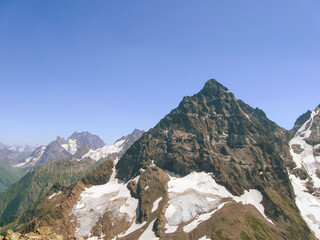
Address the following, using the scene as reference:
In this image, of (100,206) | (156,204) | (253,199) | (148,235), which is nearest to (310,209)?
(253,199)

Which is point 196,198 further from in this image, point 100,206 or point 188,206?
point 100,206

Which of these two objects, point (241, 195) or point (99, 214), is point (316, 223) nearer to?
point (241, 195)

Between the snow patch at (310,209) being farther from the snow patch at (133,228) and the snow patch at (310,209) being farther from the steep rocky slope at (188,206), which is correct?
the snow patch at (133,228)

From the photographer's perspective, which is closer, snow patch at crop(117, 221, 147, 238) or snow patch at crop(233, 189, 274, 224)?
snow patch at crop(117, 221, 147, 238)

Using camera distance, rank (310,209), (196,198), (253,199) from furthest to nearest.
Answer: (310,209)
(253,199)
(196,198)

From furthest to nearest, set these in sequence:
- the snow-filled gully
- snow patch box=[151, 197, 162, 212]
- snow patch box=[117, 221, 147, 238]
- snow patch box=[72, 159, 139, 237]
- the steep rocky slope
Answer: snow patch box=[151, 197, 162, 212] < snow patch box=[72, 159, 139, 237] < the snow-filled gully < snow patch box=[117, 221, 147, 238] < the steep rocky slope

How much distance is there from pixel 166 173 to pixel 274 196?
298ft

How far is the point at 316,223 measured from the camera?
16325 cm

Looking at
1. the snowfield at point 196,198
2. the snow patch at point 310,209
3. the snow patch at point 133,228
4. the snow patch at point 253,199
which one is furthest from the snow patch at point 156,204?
the snow patch at point 310,209

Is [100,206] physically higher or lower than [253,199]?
lower

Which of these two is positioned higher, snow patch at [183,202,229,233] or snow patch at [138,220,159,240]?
snow patch at [183,202,229,233]

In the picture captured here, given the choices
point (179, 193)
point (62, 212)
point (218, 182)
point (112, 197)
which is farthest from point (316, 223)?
point (62, 212)

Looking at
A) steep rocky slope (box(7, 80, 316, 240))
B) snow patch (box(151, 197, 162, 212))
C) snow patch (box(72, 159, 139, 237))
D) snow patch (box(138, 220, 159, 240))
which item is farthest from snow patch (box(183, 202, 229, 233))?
snow patch (box(72, 159, 139, 237))

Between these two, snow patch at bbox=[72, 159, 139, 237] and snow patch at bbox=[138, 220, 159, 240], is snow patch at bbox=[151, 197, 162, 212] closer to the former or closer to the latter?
snow patch at bbox=[72, 159, 139, 237]
